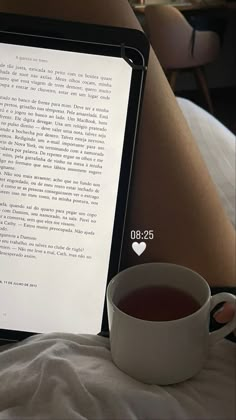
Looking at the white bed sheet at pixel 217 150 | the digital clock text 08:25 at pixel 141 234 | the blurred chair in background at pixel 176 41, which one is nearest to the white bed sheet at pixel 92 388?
the digital clock text 08:25 at pixel 141 234

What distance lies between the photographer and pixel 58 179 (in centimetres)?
48

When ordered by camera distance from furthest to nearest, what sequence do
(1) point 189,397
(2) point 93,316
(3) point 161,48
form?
1. (3) point 161,48
2. (2) point 93,316
3. (1) point 189,397

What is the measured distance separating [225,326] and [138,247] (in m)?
0.12

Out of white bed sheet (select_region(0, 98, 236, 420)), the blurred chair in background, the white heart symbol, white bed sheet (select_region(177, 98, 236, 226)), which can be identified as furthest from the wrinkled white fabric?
the blurred chair in background

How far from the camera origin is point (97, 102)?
1.56ft

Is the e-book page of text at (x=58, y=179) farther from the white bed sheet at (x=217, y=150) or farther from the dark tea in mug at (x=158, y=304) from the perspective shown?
the white bed sheet at (x=217, y=150)

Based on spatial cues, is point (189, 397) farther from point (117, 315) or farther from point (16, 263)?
point (16, 263)

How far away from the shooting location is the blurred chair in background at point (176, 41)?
267 centimetres

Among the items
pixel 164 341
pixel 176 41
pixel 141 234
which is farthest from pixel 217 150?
pixel 176 41

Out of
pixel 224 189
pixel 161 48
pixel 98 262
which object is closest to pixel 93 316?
pixel 98 262

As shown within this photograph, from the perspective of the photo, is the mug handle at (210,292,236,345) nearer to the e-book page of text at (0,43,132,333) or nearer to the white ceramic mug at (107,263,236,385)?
the white ceramic mug at (107,263,236,385)

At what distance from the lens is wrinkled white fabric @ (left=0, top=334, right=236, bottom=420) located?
0.38 m

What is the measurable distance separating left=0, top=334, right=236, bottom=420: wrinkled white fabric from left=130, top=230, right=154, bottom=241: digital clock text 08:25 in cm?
12

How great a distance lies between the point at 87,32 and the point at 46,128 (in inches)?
3.5
